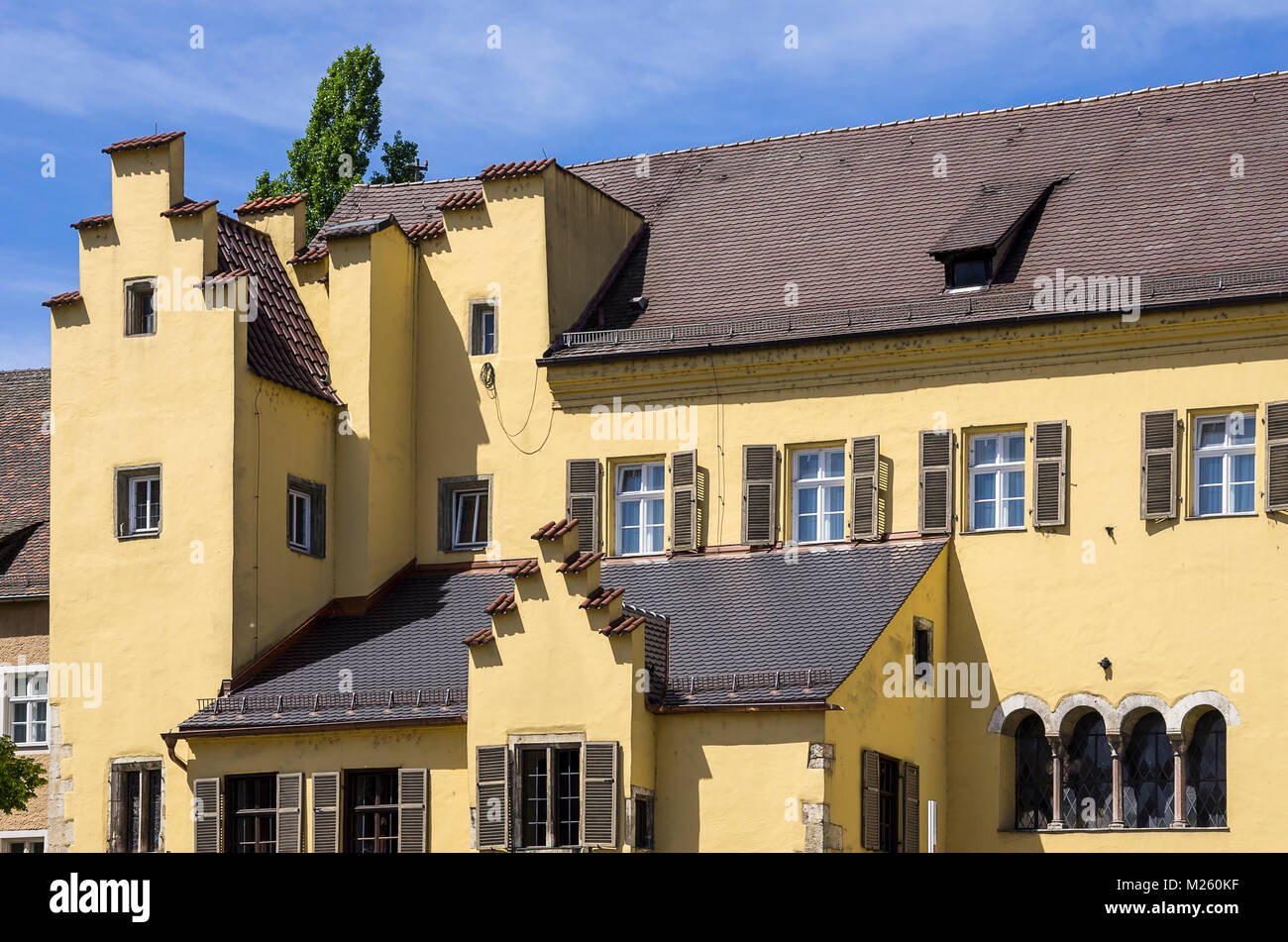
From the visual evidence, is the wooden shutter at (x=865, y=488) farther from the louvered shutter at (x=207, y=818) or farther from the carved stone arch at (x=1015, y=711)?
the louvered shutter at (x=207, y=818)

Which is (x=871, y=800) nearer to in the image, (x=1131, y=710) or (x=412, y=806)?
(x=1131, y=710)

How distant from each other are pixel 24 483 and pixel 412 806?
43.5 ft

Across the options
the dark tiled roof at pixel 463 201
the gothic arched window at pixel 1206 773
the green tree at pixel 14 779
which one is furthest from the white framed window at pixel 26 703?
the gothic arched window at pixel 1206 773

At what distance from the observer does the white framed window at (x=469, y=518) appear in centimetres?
3616

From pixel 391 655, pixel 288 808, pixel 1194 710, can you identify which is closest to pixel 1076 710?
pixel 1194 710

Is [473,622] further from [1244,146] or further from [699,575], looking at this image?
[1244,146]

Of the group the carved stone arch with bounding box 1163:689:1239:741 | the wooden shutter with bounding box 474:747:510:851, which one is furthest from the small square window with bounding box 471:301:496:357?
the carved stone arch with bounding box 1163:689:1239:741

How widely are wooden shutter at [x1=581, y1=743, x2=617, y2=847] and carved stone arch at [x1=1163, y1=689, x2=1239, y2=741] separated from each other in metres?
7.52

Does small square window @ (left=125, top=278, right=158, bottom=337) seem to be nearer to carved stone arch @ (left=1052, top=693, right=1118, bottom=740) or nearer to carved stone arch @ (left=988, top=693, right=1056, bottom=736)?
carved stone arch @ (left=988, top=693, right=1056, bottom=736)

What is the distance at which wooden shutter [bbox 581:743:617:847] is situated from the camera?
2883cm
